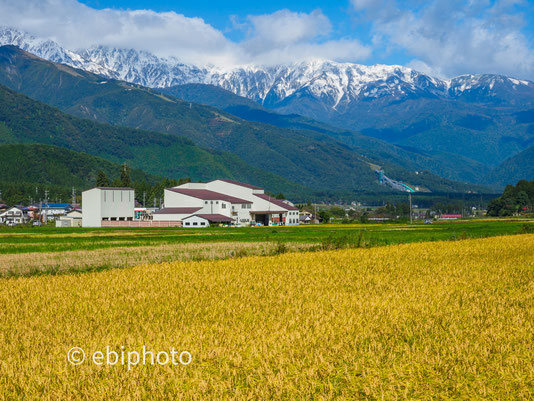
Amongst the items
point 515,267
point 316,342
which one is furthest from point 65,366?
point 515,267

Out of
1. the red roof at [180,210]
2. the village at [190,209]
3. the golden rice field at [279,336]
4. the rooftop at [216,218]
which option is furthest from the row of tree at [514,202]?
the golden rice field at [279,336]

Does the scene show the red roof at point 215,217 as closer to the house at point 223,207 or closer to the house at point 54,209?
the house at point 223,207

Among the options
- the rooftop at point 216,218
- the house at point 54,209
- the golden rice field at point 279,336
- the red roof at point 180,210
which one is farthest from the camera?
the house at point 54,209

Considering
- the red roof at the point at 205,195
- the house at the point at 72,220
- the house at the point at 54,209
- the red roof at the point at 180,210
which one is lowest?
the house at the point at 72,220

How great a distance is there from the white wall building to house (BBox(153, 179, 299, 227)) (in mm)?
7116

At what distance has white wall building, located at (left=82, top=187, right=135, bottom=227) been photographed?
103 metres

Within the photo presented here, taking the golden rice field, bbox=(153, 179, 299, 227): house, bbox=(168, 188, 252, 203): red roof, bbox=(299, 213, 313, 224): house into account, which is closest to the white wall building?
bbox=(153, 179, 299, 227): house

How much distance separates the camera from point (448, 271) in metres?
20.2

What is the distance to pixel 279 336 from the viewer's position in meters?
9.73

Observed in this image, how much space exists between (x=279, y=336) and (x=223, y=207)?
10943 centimetres

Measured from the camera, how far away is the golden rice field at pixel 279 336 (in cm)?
737

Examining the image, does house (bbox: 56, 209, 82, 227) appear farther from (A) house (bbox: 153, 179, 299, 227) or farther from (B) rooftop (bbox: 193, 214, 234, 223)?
(B) rooftop (bbox: 193, 214, 234, 223)

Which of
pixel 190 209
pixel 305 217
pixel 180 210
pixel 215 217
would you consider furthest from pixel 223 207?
pixel 305 217

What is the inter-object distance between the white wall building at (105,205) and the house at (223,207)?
23.3ft
